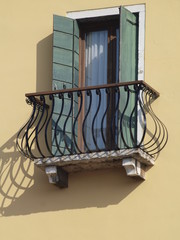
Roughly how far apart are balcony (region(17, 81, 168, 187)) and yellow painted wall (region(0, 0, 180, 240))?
0.16m

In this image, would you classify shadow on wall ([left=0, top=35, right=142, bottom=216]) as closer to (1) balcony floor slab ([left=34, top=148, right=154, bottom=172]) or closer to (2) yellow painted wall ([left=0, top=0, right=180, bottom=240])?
(2) yellow painted wall ([left=0, top=0, right=180, bottom=240])

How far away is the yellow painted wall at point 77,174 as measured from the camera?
16203mm

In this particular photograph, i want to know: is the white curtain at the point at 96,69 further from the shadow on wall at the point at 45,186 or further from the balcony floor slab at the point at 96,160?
the balcony floor slab at the point at 96,160

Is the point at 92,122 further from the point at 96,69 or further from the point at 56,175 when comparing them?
the point at 96,69

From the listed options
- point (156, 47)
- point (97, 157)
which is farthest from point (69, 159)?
point (156, 47)

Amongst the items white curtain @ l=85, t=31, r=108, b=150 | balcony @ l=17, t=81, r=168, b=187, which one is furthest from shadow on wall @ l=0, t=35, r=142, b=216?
white curtain @ l=85, t=31, r=108, b=150

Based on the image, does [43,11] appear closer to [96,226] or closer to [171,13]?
[171,13]

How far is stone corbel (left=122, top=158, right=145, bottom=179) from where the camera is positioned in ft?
Result: 52.7

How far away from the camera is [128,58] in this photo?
1661cm

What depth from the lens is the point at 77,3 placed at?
1723 cm

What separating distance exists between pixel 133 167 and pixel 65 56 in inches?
66.4

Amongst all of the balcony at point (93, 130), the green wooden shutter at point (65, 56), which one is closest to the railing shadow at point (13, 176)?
the balcony at point (93, 130)

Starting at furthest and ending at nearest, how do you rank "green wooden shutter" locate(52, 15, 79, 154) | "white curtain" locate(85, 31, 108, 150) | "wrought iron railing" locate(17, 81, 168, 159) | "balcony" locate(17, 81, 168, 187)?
"white curtain" locate(85, 31, 108, 150), "green wooden shutter" locate(52, 15, 79, 154), "wrought iron railing" locate(17, 81, 168, 159), "balcony" locate(17, 81, 168, 187)

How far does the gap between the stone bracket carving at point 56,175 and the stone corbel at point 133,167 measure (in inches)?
30.8
